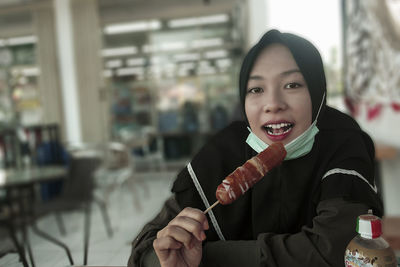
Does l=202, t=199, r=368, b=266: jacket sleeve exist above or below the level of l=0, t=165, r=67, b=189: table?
above

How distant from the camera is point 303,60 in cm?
77

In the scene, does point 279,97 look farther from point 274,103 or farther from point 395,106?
point 395,106

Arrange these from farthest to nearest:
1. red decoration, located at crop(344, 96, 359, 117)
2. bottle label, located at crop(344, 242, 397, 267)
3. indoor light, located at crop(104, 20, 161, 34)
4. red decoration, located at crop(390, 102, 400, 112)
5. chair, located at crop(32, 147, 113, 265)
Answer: indoor light, located at crop(104, 20, 161, 34) < red decoration, located at crop(344, 96, 359, 117) < chair, located at crop(32, 147, 113, 265) < red decoration, located at crop(390, 102, 400, 112) < bottle label, located at crop(344, 242, 397, 267)

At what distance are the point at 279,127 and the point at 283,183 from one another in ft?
0.43

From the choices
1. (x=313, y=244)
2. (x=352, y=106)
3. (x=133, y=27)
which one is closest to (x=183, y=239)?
(x=313, y=244)

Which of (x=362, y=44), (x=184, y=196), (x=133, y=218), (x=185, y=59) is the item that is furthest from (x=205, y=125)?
(x=184, y=196)

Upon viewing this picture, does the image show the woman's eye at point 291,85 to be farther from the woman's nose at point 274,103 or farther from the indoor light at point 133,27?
the indoor light at point 133,27

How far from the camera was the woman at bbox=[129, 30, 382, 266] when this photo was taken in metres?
0.71

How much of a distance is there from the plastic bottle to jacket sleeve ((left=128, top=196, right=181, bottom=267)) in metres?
0.41

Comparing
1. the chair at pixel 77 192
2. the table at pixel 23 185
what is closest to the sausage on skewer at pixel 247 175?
the table at pixel 23 185

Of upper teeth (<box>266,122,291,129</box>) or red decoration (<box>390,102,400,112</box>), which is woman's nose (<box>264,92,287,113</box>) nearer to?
upper teeth (<box>266,122,291,129</box>)

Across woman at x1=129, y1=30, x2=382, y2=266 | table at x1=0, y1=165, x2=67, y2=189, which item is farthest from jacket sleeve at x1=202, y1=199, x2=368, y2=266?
table at x1=0, y1=165, x2=67, y2=189

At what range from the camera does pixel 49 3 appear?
6836 mm

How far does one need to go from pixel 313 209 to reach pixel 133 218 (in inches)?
146
